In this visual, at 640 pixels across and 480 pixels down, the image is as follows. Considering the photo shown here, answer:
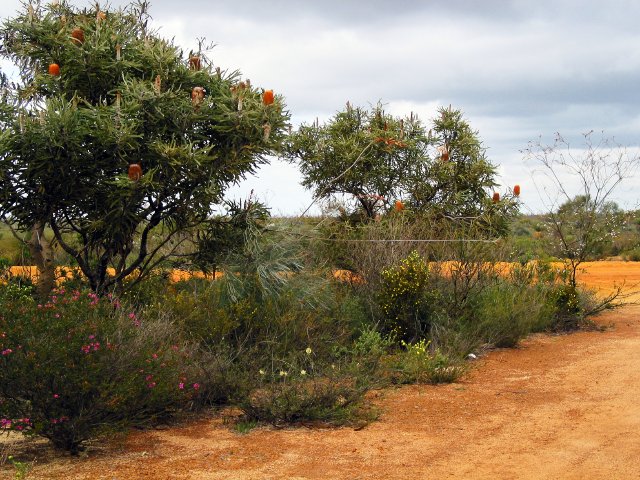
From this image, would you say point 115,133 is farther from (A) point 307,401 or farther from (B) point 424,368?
(B) point 424,368

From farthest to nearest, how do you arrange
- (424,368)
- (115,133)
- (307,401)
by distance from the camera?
(424,368), (115,133), (307,401)

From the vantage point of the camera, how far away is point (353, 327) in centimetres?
1242

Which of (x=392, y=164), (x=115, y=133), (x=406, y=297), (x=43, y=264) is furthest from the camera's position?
(x=392, y=164)

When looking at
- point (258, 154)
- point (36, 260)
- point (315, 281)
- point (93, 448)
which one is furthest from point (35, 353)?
point (36, 260)

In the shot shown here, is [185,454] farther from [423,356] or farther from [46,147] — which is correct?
[423,356]

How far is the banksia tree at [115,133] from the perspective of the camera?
30.1ft

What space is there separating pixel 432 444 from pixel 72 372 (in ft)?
10.9

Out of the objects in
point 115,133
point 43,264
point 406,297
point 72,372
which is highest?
point 115,133

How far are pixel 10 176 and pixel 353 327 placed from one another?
5.51 metres

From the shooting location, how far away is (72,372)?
6.82 m

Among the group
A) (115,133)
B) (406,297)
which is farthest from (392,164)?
(115,133)

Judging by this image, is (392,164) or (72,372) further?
(392,164)

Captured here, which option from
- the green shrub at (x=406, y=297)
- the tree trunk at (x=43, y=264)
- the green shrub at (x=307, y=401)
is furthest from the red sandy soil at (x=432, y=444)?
the tree trunk at (x=43, y=264)

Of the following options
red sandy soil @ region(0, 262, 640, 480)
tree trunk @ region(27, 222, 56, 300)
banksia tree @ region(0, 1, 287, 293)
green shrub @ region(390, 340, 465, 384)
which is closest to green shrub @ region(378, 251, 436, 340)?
green shrub @ region(390, 340, 465, 384)
